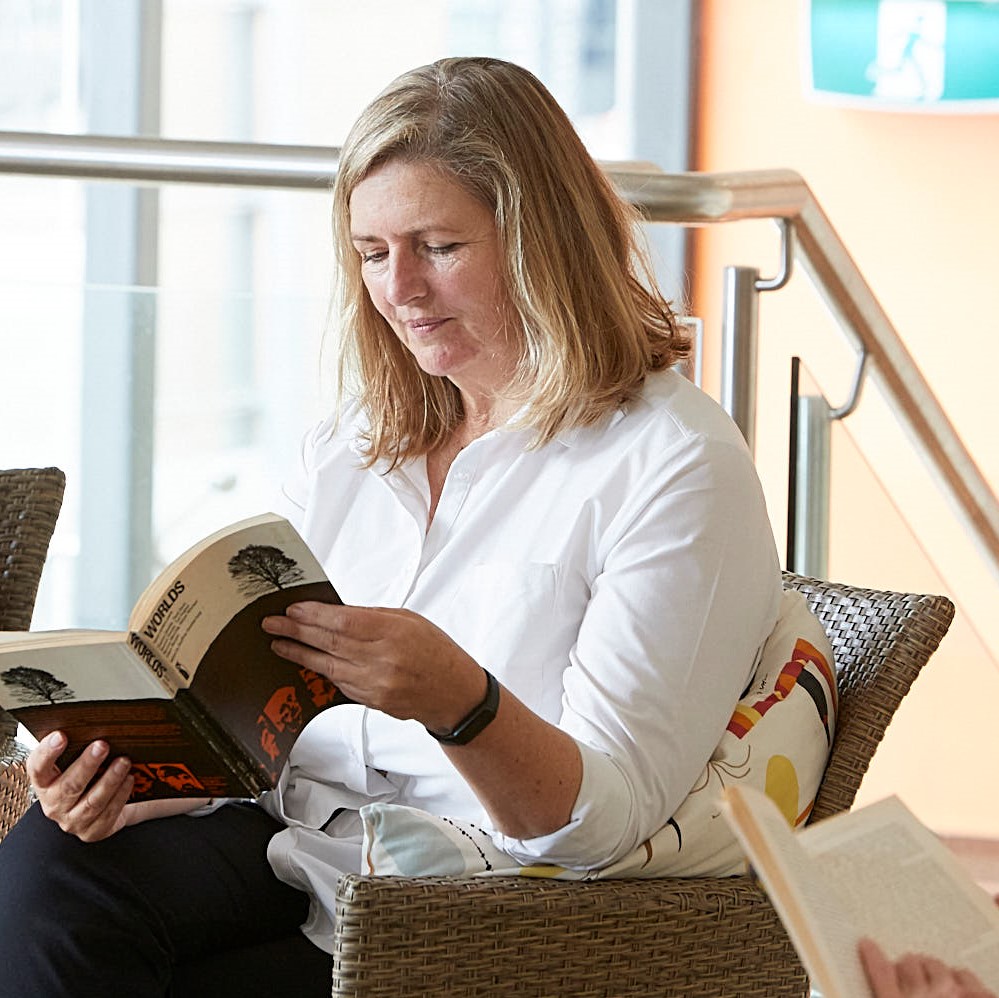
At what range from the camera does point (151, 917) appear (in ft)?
4.52

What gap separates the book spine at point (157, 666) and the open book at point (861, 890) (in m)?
0.42

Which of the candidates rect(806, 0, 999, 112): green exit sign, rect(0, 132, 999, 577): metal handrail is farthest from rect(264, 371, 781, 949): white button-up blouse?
rect(806, 0, 999, 112): green exit sign

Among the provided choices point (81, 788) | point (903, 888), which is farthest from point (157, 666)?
point (903, 888)

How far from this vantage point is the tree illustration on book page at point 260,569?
114cm

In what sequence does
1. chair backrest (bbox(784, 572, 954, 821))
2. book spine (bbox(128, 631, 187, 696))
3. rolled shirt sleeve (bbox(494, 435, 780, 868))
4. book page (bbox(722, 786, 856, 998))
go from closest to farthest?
book page (bbox(722, 786, 856, 998))
book spine (bbox(128, 631, 187, 696))
rolled shirt sleeve (bbox(494, 435, 780, 868))
chair backrest (bbox(784, 572, 954, 821))

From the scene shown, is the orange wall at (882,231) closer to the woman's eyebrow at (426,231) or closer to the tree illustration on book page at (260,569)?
the woman's eyebrow at (426,231)

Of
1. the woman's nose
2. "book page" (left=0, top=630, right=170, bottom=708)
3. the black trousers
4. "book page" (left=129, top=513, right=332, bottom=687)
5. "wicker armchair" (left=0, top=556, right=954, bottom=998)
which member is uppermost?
the woman's nose

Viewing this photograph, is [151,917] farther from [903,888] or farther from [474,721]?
[903,888]

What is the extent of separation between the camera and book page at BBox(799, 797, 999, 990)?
36.4 inches

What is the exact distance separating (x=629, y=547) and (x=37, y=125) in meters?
3.10

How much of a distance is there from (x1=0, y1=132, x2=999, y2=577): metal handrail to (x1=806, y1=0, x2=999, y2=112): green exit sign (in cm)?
174

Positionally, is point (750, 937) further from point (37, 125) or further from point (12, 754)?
point (37, 125)

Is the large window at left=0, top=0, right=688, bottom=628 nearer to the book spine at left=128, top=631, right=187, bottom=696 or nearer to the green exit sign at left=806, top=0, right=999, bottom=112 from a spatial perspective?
the green exit sign at left=806, top=0, right=999, bottom=112

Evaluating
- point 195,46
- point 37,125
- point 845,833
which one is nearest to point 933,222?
point 195,46
